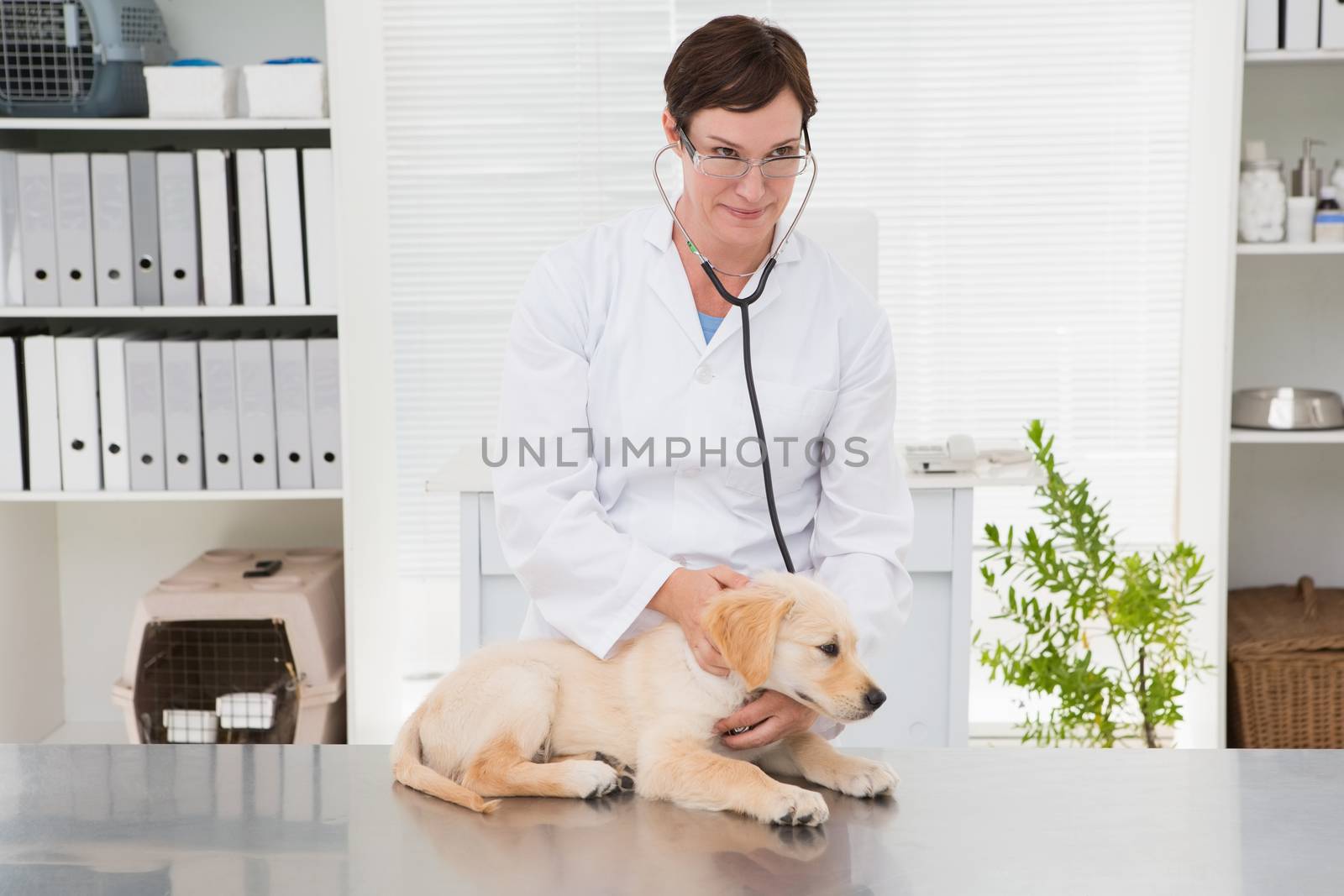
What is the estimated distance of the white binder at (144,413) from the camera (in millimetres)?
2762

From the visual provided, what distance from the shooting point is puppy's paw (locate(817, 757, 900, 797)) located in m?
1.04

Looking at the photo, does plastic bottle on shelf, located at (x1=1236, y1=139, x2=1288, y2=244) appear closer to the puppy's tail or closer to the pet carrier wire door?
the puppy's tail

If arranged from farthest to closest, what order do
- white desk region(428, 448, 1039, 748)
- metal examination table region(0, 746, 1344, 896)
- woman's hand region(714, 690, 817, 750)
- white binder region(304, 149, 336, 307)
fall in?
white binder region(304, 149, 336, 307)
white desk region(428, 448, 1039, 748)
woman's hand region(714, 690, 817, 750)
metal examination table region(0, 746, 1344, 896)

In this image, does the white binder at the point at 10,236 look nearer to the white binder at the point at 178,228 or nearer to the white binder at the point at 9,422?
the white binder at the point at 9,422

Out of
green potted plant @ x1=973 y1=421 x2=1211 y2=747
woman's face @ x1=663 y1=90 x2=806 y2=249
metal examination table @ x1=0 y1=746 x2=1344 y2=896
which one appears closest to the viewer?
metal examination table @ x1=0 y1=746 x2=1344 y2=896

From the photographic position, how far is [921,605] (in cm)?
243

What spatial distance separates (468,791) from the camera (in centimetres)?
101

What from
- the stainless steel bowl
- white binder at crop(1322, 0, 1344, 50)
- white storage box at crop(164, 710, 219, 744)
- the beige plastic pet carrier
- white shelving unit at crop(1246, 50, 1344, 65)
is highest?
white binder at crop(1322, 0, 1344, 50)

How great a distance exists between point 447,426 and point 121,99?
1.15m

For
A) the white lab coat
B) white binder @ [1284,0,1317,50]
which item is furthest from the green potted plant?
the white lab coat

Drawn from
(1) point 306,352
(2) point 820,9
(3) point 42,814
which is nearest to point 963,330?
(2) point 820,9

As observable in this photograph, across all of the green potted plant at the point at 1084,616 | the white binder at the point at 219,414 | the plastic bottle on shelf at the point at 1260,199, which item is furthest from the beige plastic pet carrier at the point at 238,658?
the plastic bottle on shelf at the point at 1260,199

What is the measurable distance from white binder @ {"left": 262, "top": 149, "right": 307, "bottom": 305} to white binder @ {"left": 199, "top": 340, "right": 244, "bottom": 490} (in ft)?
0.59

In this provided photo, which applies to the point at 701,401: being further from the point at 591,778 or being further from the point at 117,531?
the point at 117,531
